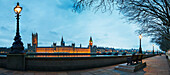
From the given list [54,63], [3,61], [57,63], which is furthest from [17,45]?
[57,63]

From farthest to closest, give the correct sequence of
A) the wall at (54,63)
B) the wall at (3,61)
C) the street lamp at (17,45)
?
the wall at (3,61), the street lamp at (17,45), the wall at (54,63)

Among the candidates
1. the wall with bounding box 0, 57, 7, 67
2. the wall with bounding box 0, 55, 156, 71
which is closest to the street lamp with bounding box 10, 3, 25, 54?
the wall with bounding box 0, 55, 156, 71

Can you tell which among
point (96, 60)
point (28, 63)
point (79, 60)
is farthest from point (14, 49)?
point (96, 60)

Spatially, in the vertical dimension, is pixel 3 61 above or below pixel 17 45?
below

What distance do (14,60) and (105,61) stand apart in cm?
790

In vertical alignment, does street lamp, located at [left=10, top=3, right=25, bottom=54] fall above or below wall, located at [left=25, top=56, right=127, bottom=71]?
above

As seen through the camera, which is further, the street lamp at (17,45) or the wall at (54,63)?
the street lamp at (17,45)

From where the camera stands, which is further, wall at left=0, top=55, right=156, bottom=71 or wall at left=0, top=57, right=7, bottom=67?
wall at left=0, top=57, right=7, bottom=67

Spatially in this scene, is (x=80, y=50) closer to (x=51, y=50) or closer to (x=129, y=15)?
(x=51, y=50)

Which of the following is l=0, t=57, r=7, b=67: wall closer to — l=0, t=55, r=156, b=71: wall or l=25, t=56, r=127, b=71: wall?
l=0, t=55, r=156, b=71: wall

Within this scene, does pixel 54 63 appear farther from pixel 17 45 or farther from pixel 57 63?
pixel 17 45

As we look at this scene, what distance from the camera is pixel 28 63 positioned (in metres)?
9.05

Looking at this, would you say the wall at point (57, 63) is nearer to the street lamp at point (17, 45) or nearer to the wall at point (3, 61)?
the street lamp at point (17, 45)

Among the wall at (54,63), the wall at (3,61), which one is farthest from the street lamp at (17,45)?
the wall at (3,61)
